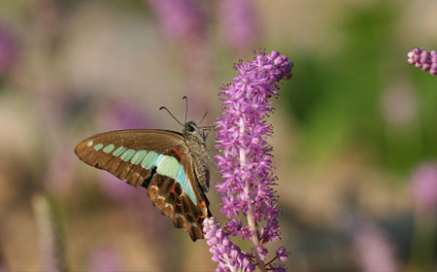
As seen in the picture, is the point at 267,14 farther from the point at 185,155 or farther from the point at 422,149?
the point at 185,155

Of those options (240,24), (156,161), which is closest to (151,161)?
(156,161)

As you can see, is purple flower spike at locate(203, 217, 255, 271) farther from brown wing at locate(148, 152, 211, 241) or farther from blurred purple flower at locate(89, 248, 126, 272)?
blurred purple flower at locate(89, 248, 126, 272)

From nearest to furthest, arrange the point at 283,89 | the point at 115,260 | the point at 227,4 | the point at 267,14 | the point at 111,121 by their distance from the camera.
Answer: the point at 115,260 → the point at 111,121 → the point at 227,4 → the point at 283,89 → the point at 267,14

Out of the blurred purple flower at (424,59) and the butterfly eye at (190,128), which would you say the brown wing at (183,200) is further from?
the blurred purple flower at (424,59)

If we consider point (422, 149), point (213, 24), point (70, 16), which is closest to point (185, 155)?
point (213, 24)

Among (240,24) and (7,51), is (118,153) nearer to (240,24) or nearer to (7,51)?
(240,24)

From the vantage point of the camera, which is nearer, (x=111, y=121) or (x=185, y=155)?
(x=185, y=155)

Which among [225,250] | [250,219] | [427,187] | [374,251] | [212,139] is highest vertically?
[212,139]
